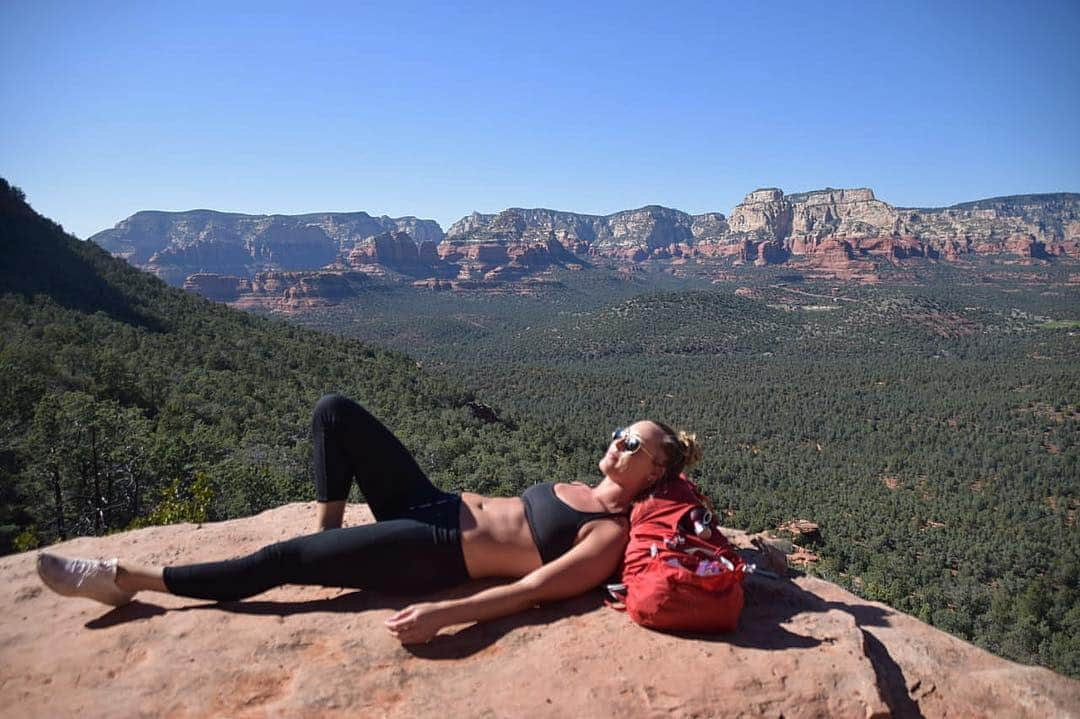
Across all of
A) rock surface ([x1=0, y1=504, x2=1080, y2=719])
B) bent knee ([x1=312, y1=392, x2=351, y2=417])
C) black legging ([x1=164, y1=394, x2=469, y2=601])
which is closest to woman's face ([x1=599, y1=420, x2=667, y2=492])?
rock surface ([x1=0, y1=504, x2=1080, y2=719])

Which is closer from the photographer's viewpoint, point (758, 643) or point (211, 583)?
point (758, 643)

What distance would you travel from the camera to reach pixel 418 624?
10.5 ft

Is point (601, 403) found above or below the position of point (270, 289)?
below

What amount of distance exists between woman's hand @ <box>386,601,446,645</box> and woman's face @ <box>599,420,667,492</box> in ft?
4.30

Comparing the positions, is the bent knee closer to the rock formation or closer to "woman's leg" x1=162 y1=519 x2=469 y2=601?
"woman's leg" x1=162 y1=519 x2=469 y2=601

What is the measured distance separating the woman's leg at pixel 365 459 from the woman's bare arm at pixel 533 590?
761mm

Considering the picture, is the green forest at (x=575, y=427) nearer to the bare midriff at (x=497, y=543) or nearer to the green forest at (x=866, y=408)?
the green forest at (x=866, y=408)

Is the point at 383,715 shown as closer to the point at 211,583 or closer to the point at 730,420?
the point at 211,583


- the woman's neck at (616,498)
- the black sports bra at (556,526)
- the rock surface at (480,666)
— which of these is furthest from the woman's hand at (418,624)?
the woman's neck at (616,498)

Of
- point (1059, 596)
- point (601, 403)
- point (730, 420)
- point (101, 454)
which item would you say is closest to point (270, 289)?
point (601, 403)

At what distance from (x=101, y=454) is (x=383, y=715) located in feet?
48.2

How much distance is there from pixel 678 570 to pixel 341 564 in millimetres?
2031

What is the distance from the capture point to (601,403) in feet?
167

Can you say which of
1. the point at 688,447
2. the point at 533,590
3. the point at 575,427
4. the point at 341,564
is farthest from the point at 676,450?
the point at 575,427
